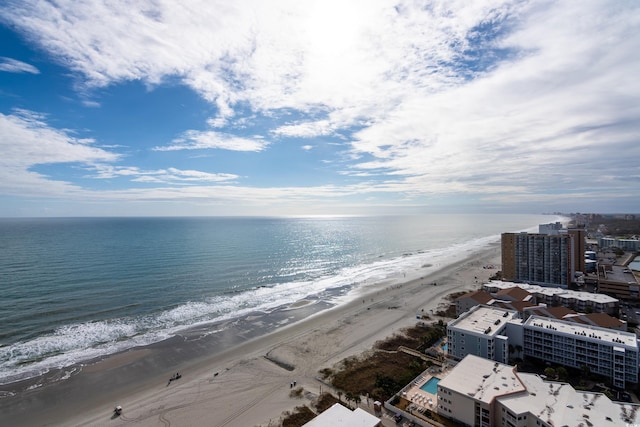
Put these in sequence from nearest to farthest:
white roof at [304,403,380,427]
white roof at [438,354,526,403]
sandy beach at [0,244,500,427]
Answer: white roof at [304,403,380,427] < white roof at [438,354,526,403] < sandy beach at [0,244,500,427]

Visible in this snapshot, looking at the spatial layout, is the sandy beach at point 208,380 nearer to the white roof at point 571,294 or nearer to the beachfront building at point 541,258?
the white roof at point 571,294

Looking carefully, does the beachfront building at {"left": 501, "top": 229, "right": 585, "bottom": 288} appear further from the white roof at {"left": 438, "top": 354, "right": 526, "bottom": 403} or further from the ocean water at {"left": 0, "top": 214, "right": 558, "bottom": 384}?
the white roof at {"left": 438, "top": 354, "right": 526, "bottom": 403}

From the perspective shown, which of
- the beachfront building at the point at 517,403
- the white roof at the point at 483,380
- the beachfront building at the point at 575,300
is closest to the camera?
the beachfront building at the point at 517,403

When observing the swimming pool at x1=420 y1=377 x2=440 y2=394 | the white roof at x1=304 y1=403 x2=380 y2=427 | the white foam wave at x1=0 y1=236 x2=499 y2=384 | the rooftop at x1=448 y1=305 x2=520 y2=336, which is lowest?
the swimming pool at x1=420 y1=377 x2=440 y2=394

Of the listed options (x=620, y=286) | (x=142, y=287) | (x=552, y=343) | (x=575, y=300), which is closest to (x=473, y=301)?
(x=552, y=343)

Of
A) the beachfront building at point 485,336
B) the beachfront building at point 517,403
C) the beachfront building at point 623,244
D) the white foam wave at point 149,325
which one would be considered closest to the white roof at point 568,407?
the beachfront building at point 517,403

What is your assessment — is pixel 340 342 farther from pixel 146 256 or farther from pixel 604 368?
pixel 146 256

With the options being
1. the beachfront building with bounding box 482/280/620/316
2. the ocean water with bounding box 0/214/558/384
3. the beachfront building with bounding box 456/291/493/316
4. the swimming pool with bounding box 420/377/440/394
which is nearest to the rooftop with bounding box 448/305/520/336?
the beachfront building with bounding box 456/291/493/316
